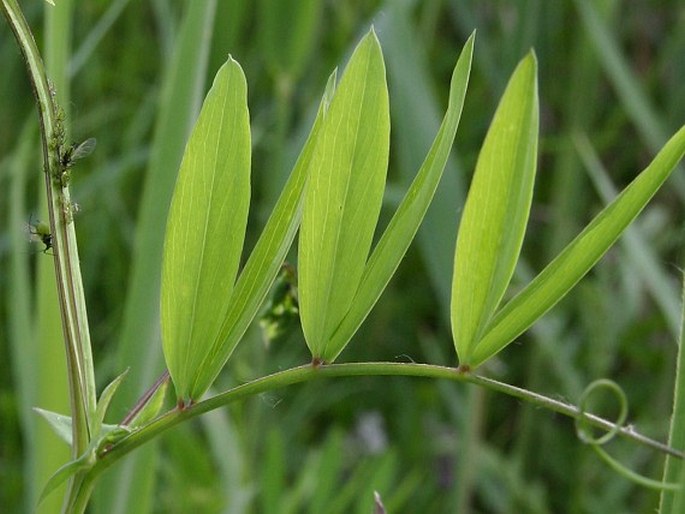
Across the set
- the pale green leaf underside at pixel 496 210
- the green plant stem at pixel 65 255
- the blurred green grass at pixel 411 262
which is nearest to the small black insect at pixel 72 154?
the green plant stem at pixel 65 255

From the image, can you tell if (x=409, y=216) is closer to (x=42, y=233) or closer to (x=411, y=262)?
(x=42, y=233)

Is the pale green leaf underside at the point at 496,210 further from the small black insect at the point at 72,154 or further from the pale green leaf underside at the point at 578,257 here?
the small black insect at the point at 72,154

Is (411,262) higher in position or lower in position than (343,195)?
lower

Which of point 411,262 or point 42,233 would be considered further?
point 411,262

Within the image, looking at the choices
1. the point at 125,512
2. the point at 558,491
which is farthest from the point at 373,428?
the point at 125,512

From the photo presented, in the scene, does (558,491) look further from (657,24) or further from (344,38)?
(657,24)

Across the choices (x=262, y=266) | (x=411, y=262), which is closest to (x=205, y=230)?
(x=262, y=266)
